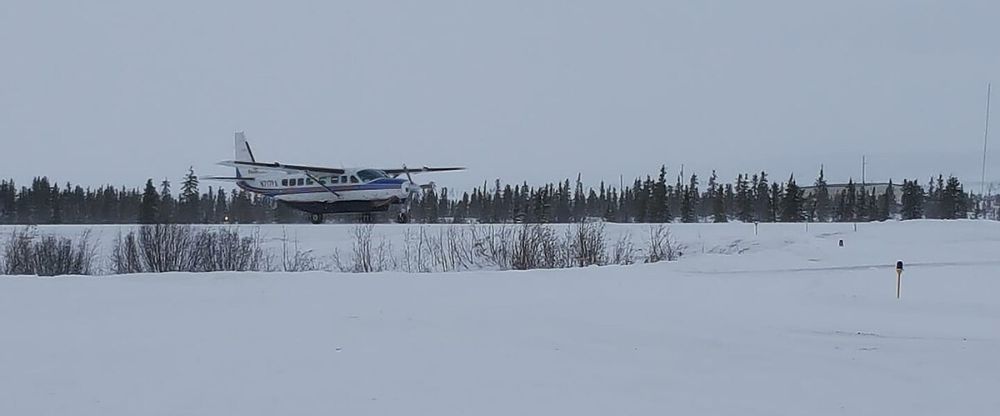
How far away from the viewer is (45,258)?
Result: 77.5ft

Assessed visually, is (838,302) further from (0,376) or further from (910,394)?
(0,376)

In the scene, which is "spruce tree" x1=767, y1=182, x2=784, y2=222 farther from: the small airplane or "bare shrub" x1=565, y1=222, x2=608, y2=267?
"bare shrub" x1=565, y1=222, x2=608, y2=267

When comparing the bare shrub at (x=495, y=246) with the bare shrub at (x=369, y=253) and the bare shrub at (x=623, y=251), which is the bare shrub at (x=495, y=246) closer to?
the bare shrub at (x=369, y=253)

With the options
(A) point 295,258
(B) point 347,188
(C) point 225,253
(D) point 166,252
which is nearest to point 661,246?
(A) point 295,258

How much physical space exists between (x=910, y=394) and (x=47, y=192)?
214ft

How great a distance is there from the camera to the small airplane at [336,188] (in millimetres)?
32125

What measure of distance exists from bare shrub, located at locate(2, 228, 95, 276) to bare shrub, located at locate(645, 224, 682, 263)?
1662cm

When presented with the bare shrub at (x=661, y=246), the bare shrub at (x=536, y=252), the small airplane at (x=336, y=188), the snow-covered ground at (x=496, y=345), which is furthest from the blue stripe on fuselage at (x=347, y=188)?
the snow-covered ground at (x=496, y=345)

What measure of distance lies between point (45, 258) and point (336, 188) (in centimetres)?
1163

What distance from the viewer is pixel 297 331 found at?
7812mm

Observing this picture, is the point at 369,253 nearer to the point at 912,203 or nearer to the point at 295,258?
the point at 295,258

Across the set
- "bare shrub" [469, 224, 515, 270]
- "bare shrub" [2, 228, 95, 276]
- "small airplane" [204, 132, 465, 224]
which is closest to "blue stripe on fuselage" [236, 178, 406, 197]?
"small airplane" [204, 132, 465, 224]

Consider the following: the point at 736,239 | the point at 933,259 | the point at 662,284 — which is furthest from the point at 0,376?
the point at 736,239

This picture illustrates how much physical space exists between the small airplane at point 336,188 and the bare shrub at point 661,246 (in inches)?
428
